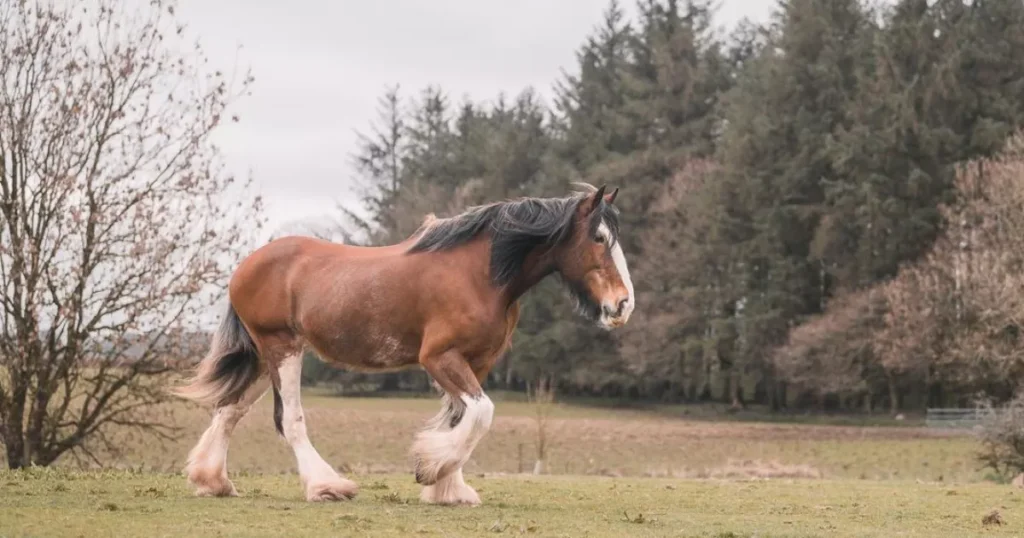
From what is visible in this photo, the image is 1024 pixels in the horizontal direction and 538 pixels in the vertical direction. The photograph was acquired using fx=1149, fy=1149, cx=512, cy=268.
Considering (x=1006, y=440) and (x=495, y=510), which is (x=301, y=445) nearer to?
(x=495, y=510)

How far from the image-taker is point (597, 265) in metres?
9.70

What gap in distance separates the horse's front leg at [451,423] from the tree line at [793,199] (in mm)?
28255

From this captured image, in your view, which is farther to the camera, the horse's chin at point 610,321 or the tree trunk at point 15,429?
the tree trunk at point 15,429

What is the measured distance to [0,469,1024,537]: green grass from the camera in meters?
7.88

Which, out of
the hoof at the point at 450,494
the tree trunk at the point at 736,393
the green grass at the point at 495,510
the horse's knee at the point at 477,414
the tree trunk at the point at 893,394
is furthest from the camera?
the tree trunk at the point at 736,393

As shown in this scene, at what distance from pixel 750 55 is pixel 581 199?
2215 inches

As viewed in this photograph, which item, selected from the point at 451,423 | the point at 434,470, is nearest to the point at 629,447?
the point at 451,423

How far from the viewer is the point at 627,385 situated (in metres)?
58.1

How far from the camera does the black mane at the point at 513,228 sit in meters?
9.77

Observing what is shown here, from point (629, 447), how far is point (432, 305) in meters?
26.1

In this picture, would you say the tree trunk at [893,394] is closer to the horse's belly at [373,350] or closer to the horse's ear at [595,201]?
the horse's ear at [595,201]

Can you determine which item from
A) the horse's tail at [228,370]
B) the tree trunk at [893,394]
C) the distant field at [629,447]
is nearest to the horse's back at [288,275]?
the horse's tail at [228,370]

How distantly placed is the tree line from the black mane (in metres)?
27.4

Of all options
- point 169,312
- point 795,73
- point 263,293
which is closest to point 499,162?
point 795,73
